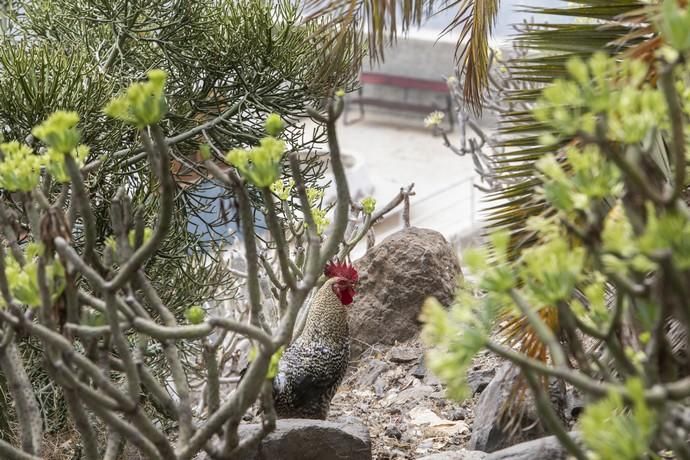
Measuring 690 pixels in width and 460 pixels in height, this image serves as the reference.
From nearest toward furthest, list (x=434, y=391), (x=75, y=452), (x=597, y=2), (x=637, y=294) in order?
1. (x=637, y=294)
2. (x=597, y=2)
3. (x=75, y=452)
4. (x=434, y=391)

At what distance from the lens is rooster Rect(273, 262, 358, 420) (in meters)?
4.37

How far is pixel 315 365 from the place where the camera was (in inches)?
173

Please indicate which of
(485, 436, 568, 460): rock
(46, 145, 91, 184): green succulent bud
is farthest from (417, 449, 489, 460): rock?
(46, 145, 91, 184): green succulent bud

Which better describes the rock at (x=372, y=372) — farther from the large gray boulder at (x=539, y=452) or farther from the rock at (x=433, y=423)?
the large gray boulder at (x=539, y=452)

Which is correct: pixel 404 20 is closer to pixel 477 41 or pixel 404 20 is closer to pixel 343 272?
pixel 477 41

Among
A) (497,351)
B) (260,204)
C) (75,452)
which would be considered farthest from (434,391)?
(497,351)

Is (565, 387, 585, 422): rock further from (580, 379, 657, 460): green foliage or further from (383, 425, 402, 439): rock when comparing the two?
(580, 379, 657, 460): green foliage

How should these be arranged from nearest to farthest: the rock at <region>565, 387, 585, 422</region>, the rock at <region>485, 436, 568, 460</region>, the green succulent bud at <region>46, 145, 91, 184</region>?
1. the green succulent bud at <region>46, 145, 91, 184</region>
2. the rock at <region>485, 436, 568, 460</region>
3. the rock at <region>565, 387, 585, 422</region>

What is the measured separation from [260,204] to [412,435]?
1519 millimetres

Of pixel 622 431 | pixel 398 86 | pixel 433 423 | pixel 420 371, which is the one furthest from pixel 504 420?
pixel 398 86

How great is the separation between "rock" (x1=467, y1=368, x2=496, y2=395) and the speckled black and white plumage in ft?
2.73

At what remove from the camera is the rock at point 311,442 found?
11.8 feet

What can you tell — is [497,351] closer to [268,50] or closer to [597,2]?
[597,2]

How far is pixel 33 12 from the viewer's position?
555cm
